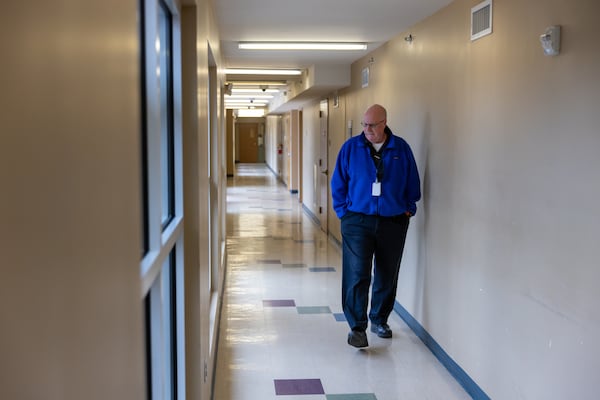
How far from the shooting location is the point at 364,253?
14.3 ft

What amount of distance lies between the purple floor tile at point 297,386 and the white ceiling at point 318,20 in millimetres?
2505

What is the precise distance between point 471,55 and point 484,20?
0.83 feet

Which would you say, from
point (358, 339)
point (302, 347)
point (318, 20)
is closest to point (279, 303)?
point (302, 347)

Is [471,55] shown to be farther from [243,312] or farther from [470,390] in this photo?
[243,312]

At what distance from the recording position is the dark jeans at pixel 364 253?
4.34 m

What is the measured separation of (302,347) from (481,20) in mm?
2477

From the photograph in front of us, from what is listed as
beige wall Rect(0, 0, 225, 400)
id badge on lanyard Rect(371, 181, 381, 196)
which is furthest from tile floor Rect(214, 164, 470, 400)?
beige wall Rect(0, 0, 225, 400)

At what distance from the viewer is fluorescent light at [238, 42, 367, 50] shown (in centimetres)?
606

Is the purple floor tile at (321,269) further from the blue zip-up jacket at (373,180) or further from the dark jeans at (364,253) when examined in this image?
the blue zip-up jacket at (373,180)

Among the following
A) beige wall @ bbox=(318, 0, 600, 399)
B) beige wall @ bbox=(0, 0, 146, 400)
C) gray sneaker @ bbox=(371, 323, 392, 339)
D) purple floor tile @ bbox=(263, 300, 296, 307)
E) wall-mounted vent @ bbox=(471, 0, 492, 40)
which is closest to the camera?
beige wall @ bbox=(0, 0, 146, 400)

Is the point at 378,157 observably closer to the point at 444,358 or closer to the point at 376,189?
the point at 376,189

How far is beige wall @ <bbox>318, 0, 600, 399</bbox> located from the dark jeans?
28cm

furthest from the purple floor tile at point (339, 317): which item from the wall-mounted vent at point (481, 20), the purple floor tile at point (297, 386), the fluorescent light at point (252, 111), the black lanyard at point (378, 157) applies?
the fluorescent light at point (252, 111)

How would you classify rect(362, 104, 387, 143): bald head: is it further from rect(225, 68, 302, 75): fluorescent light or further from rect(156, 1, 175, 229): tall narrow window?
rect(225, 68, 302, 75): fluorescent light
